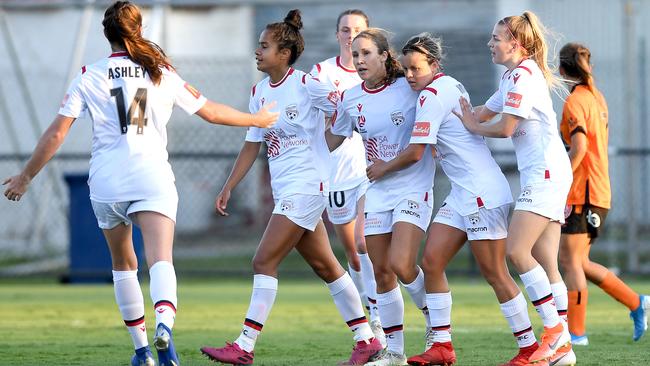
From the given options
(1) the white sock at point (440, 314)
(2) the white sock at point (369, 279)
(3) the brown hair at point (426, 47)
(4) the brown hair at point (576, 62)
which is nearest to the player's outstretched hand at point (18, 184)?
(3) the brown hair at point (426, 47)

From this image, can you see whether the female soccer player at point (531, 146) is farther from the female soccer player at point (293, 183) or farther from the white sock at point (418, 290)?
the female soccer player at point (293, 183)

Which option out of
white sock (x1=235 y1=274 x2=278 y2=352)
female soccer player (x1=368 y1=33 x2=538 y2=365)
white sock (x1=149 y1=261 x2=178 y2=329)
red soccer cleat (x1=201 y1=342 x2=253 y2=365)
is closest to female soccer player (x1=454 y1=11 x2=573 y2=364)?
female soccer player (x1=368 y1=33 x2=538 y2=365)

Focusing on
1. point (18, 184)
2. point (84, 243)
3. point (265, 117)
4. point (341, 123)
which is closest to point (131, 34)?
point (265, 117)

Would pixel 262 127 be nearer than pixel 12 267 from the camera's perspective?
Yes

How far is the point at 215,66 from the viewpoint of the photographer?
15773 millimetres

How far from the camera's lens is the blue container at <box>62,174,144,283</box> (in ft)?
46.6

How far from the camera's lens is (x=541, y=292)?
704 centimetres

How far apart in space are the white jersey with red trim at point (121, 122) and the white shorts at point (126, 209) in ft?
0.11

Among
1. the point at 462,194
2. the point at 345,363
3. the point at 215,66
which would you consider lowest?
the point at 345,363

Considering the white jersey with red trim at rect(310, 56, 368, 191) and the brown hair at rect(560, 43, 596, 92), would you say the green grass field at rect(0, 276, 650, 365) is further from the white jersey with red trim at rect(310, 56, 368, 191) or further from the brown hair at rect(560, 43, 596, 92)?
the brown hair at rect(560, 43, 596, 92)

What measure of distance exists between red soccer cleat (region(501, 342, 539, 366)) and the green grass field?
35cm

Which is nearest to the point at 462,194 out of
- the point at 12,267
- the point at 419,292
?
the point at 419,292

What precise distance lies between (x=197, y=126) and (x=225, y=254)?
1.89 metres

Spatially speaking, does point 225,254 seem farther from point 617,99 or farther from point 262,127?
point 262,127
